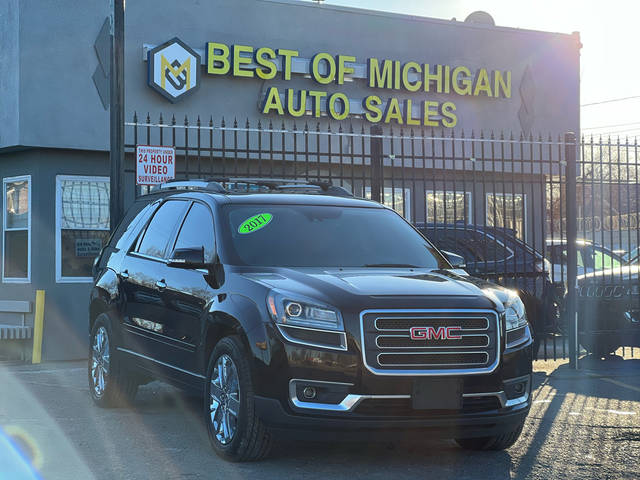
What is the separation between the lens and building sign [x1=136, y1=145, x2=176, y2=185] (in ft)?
36.7

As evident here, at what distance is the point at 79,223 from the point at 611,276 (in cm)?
838

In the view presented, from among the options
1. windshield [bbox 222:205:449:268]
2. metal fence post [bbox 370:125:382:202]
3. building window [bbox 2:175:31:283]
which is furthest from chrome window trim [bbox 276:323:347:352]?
building window [bbox 2:175:31:283]

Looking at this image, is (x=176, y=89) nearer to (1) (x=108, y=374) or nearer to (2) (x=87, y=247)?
(2) (x=87, y=247)

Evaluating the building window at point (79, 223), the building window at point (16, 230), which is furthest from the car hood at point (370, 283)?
the building window at point (16, 230)

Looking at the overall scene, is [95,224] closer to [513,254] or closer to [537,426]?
[513,254]

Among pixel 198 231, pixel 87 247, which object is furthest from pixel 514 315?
pixel 87 247

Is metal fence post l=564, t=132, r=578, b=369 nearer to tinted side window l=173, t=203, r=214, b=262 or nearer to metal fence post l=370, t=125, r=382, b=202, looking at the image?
metal fence post l=370, t=125, r=382, b=202

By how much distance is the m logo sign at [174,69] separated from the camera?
16.2 metres

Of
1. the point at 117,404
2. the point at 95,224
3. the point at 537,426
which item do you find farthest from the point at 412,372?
the point at 95,224

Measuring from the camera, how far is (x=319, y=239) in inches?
283

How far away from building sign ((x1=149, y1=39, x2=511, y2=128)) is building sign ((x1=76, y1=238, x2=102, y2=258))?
307cm

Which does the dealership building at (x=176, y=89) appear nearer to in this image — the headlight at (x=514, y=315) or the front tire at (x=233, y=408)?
the headlight at (x=514, y=315)

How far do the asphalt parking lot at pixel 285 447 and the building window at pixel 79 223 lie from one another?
6145mm

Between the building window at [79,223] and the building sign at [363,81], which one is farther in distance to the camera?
the building sign at [363,81]
